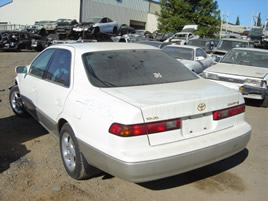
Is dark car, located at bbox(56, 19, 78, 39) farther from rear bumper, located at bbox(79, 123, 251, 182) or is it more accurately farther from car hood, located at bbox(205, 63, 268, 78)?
rear bumper, located at bbox(79, 123, 251, 182)

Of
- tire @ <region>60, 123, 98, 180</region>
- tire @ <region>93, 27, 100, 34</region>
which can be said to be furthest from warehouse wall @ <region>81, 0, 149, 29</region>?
tire @ <region>60, 123, 98, 180</region>

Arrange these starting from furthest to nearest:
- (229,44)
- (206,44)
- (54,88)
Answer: (206,44) → (229,44) → (54,88)

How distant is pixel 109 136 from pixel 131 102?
1.20 ft

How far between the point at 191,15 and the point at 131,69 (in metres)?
32.1

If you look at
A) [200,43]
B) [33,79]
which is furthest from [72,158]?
[200,43]

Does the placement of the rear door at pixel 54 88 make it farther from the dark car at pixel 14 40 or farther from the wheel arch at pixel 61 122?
the dark car at pixel 14 40

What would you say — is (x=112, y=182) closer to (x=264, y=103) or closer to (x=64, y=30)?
(x=264, y=103)

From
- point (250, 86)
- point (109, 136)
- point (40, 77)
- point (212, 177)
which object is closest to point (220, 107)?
point (212, 177)

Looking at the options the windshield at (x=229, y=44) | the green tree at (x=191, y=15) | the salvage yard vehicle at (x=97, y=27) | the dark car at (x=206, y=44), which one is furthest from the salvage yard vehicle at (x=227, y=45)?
the green tree at (x=191, y=15)

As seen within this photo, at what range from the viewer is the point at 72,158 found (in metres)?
3.12

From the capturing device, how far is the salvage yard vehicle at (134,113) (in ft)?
7.89

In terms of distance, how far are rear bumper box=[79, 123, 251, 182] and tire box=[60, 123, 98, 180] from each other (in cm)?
18

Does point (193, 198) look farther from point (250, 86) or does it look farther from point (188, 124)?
point (250, 86)

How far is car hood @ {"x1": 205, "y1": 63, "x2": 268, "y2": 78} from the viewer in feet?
22.8
